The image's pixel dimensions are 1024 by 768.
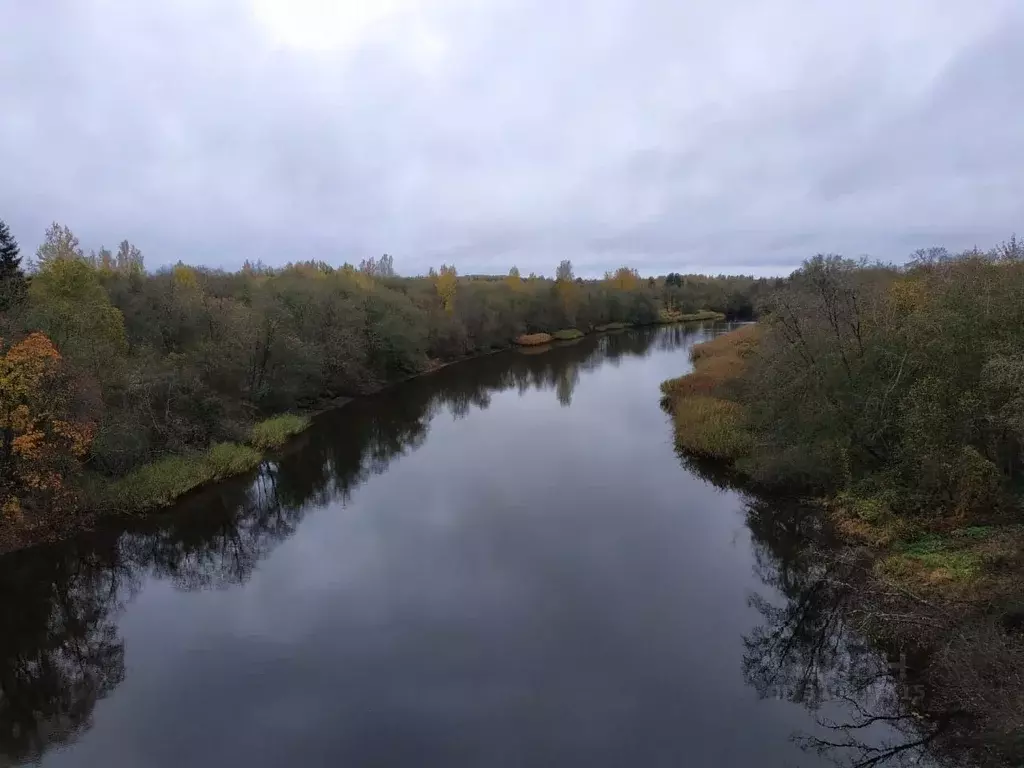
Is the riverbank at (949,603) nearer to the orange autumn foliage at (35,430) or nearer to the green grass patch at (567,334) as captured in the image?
the orange autumn foliage at (35,430)

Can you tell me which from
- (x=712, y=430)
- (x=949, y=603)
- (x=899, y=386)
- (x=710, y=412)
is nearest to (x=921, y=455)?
(x=899, y=386)

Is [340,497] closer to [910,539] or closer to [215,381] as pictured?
[215,381]

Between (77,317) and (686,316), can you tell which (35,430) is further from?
(686,316)

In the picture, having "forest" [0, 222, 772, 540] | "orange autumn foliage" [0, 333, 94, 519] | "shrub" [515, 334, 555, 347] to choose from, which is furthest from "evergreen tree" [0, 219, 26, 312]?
"shrub" [515, 334, 555, 347]

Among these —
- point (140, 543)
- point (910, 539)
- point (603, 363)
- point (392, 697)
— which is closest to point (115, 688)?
point (392, 697)

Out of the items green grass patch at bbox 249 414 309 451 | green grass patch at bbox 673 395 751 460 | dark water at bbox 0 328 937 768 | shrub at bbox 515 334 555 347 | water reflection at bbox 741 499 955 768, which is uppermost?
shrub at bbox 515 334 555 347

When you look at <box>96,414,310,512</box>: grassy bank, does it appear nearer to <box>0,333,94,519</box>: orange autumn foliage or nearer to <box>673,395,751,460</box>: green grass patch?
<box>0,333,94,519</box>: orange autumn foliage
